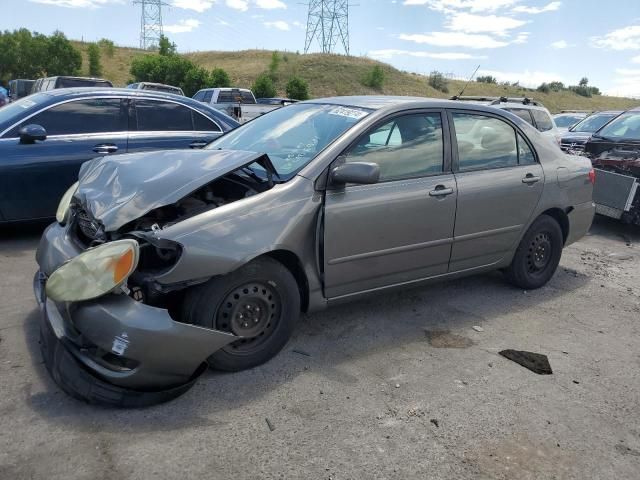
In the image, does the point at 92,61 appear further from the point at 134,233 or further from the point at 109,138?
the point at 134,233

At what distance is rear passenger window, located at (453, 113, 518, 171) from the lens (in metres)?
4.33

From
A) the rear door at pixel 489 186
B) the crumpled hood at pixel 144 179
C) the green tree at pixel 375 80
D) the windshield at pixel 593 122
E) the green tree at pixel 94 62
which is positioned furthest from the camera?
the green tree at pixel 375 80

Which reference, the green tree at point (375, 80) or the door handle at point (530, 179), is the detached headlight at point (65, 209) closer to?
the door handle at point (530, 179)

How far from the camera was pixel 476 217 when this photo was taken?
4.34 metres

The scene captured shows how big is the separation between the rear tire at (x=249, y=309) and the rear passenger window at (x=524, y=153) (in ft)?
8.47

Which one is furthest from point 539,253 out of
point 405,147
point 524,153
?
point 405,147

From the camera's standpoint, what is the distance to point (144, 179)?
322 cm

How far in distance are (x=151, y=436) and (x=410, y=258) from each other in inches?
86.8

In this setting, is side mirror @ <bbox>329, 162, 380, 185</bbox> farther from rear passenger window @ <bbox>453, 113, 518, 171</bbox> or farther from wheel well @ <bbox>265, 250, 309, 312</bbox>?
rear passenger window @ <bbox>453, 113, 518, 171</bbox>

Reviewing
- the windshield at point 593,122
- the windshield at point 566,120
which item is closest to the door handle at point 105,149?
the windshield at point 593,122

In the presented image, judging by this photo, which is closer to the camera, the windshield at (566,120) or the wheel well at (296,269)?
the wheel well at (296,269)

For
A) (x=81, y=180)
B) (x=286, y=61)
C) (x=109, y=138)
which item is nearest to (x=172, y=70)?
(x=286, y=61)

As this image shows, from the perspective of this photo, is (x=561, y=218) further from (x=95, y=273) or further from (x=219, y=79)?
(x=219, y=79)

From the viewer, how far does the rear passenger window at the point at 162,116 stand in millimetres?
6305
